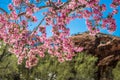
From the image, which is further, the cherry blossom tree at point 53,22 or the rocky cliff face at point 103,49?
the rocky cliff face at point 103,49

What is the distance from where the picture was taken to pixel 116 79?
53719 mm

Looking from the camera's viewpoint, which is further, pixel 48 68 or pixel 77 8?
pixel 48 68

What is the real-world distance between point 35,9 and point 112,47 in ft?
165

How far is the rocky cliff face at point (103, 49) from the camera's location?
61.7 meters

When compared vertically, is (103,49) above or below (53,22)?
below

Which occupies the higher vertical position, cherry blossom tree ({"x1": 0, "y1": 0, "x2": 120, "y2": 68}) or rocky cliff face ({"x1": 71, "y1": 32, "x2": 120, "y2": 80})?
cherry blossom tree ({"x1": 0, "y1": 0, "x2": 120, "y2": 68})

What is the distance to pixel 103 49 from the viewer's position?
65625 millimetres

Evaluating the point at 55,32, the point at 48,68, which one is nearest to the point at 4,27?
the point at 55,32

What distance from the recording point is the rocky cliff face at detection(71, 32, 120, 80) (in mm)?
61688

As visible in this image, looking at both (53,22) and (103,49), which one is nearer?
(53,22)

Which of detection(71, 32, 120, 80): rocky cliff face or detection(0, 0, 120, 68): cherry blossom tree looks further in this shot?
detection(71, 32, 120, 80): rocky cliff face

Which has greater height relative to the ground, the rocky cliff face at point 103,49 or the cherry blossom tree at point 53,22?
the cherry blossom tree at point 53,22

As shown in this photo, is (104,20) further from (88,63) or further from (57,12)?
(88,63)

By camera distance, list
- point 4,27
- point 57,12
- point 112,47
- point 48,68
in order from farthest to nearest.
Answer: point 112,47 < point 48,68 < point 4,27 < point 57,12
